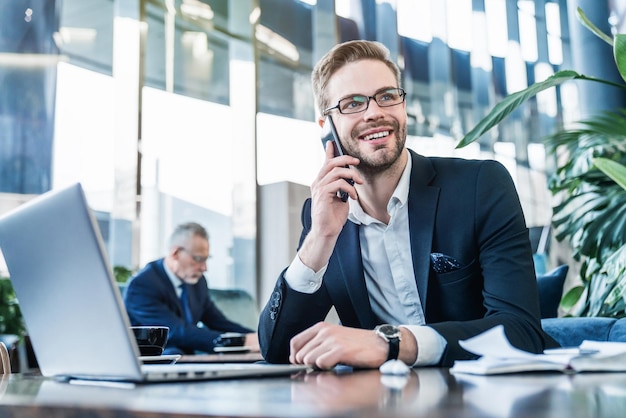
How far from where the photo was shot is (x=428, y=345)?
3.79ft

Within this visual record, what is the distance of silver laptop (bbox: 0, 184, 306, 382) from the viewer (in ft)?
2.41

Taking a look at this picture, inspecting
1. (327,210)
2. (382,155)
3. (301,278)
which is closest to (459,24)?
(382,155)

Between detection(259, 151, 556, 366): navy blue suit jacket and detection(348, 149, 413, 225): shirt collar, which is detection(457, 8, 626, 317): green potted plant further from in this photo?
detection(259, 151, 556, 366): navy blue suit jacket

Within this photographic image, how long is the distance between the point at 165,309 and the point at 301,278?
2577 mm

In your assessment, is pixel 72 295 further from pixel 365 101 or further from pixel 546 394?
pixel 365 101

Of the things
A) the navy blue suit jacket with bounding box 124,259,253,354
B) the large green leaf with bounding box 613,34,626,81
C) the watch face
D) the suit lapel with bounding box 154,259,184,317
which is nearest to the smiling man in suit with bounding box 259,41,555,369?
the watch face

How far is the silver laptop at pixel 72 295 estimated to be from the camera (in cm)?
73

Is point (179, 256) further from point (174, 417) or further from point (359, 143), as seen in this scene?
point (174, 417)

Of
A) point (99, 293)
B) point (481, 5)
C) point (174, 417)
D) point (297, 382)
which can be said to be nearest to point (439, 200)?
point (297, 382)

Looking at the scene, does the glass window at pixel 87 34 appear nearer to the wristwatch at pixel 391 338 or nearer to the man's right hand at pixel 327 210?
the man's right hand at pixel 327 210

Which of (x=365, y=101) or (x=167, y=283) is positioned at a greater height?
(x=365, y=101)

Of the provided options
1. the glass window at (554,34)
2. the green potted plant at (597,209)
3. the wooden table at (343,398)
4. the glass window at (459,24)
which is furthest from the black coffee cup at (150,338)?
the glass window at (554,34)

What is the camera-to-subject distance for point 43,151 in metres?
4.71

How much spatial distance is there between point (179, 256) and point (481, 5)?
21.1 feet
